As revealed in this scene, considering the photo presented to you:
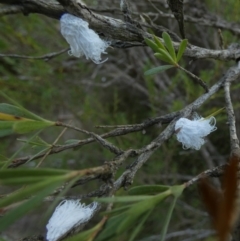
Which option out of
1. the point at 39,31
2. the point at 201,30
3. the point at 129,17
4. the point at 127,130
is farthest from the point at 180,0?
the point at 39,31

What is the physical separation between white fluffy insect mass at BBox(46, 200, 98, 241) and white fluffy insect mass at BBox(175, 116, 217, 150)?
0.65 ft

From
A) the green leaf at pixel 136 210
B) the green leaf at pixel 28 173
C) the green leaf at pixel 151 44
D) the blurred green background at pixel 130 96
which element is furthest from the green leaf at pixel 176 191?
the blurred green background at pixel 130 96

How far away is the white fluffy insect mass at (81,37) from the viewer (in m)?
0.67

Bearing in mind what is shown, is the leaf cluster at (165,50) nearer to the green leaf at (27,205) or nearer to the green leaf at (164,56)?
the green leaf at (164,56)

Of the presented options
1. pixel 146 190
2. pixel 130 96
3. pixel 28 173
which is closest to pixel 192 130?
pixel 146 190

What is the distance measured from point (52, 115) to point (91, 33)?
1.68 meters

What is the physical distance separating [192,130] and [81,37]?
240 mm

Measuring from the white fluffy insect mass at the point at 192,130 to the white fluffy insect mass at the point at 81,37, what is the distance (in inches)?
7.5

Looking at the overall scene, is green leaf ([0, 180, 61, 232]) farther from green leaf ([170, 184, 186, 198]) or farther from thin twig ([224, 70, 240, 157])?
thin twig ([224, 70, 240, 157])

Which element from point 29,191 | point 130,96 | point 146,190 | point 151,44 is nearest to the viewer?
point 29,191

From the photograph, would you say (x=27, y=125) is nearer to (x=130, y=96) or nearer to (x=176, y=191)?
(x=176, y=191)

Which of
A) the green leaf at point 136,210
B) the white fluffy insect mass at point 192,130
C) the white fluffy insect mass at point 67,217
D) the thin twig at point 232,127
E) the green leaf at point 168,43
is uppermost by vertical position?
the green leaf at point 168,43

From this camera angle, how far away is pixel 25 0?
2.19ft

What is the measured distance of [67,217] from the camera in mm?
570
